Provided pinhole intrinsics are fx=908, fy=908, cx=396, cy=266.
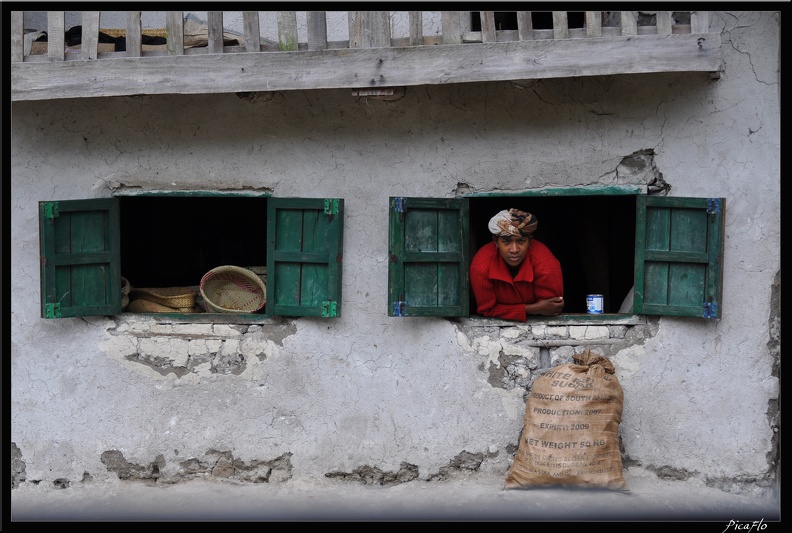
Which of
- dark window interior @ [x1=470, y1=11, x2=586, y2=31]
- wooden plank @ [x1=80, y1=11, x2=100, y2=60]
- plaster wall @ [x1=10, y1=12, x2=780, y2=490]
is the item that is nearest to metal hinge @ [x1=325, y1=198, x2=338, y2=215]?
plaster wall @ [x1=10, y1=12, x2=780, y2=490]

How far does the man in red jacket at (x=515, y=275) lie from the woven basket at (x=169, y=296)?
83.7 inches

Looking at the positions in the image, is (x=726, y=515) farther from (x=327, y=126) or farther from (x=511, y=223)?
(x=327, y=126)

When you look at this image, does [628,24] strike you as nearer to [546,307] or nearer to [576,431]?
[546,307]

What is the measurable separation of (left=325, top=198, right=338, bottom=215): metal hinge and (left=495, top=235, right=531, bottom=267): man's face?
1.09 m

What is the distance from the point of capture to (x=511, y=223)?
5.88 meters

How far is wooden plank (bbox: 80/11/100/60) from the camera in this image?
572 centimetres

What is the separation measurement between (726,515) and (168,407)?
12.4ft

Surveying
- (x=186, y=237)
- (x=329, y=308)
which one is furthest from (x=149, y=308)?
(x=186, y=237)

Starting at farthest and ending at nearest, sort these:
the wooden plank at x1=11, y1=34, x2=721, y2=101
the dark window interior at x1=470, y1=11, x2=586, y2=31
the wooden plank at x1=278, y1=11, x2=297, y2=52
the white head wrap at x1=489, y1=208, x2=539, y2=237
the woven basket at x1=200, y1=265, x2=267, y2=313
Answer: the dark window interior at x1=470, y1=11, x2=586, y2=31 < the woven basket at x1=200, y1=265, x2=267, y2=313 < the white head wrap at x1=489, y1=208, x2=539, y2=237 < the wooden plank at x1=278, y1=11, x2=297, y2=52 < the wooden plank at x1=11, y1=34, x2=721, y2=101

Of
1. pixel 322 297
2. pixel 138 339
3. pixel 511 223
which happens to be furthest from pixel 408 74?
pixel 138 339

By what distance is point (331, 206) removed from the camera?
19.8 ft

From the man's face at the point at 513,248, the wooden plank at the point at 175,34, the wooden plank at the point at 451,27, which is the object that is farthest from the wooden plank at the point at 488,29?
the wooden plank at the point at 175,34

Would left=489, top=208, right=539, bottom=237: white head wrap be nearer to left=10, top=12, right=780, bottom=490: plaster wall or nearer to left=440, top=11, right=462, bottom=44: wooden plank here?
left=10, top=12, right=780, bottom=490: plaster wall

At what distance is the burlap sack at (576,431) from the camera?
18.7 ft
